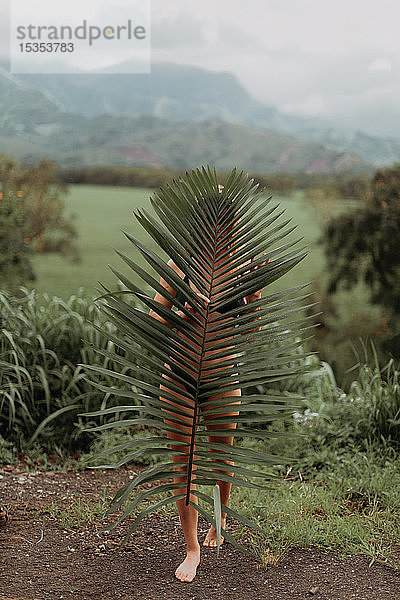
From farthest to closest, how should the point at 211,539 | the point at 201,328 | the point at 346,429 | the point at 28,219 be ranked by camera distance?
the point at 28,219, the point at 346,429, the point at 211,539, the point at 201,328

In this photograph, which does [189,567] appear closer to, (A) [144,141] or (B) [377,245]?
(B) [377,245]

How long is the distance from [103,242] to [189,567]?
3.42m

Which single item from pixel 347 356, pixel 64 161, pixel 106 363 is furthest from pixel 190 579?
pixel 64 161

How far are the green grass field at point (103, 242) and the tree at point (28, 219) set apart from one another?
0.08 metres

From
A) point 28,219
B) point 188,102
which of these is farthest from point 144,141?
point 28,219

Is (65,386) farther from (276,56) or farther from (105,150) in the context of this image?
(276,56)

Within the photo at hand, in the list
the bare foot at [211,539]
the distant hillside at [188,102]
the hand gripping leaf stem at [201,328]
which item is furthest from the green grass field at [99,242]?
the hand gripping leaf stem at [201,328]

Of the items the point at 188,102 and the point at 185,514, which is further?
the point at 188,102

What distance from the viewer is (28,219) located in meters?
5.18

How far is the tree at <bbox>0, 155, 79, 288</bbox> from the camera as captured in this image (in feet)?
16.6

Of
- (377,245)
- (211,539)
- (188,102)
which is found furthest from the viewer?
(188,102)

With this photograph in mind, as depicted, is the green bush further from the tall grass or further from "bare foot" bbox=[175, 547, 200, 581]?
"bare foot" bbox=[175, 547, 200, 581]

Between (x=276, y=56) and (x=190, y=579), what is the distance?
13.7 feet

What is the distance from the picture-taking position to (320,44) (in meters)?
5.22
